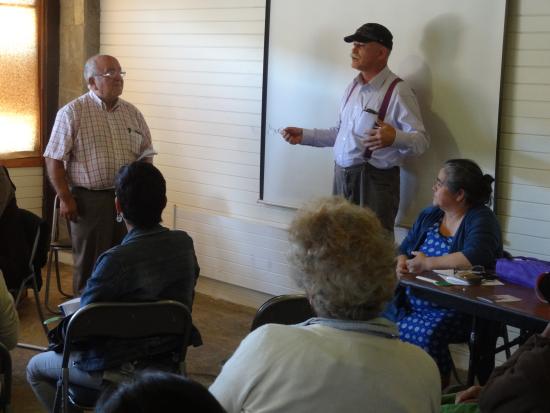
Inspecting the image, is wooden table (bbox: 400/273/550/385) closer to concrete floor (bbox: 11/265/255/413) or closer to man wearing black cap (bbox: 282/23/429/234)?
man wearing black cap (bbox: 282/23/429/234)

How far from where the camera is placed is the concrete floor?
12.2 feet

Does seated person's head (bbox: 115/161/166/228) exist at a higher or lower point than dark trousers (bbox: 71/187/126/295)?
higher

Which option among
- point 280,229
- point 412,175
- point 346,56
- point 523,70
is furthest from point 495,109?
point 280,229

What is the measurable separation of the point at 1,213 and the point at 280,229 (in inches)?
68.8

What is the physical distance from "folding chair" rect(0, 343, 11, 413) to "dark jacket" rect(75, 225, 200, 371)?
27cm

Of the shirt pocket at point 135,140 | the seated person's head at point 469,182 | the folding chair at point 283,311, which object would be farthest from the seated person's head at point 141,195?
the shirt pocket at point 135,140

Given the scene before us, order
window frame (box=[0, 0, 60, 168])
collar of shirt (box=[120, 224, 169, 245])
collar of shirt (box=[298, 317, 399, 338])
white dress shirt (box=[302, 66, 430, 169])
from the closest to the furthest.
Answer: collar of shirt (box=[298, 317, 399, 338]), collar of shirt (box=[120, 224, 169, 245]), white dress shirt (box=[302, 66, 430, 169]), window frame (box=[0, 0, 60, 168])

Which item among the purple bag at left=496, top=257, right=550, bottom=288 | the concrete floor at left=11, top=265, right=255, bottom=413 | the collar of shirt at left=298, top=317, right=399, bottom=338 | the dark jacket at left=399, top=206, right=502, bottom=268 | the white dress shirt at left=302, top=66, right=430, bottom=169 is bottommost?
the concrete floor at left=11, top=265, right=255, bottom=413

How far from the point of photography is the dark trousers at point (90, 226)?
4.34 m

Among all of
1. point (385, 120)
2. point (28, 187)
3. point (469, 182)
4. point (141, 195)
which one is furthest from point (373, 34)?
point (28, 187)

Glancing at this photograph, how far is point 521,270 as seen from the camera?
2.98 meters

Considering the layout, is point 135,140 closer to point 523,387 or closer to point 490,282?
point 490,282

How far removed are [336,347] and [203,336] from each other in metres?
3.05

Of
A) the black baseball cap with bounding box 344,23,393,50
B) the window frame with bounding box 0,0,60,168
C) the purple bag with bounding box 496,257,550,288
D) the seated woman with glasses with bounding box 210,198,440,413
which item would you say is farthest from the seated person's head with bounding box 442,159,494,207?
the window frame with bounding box 0,0,60,168
